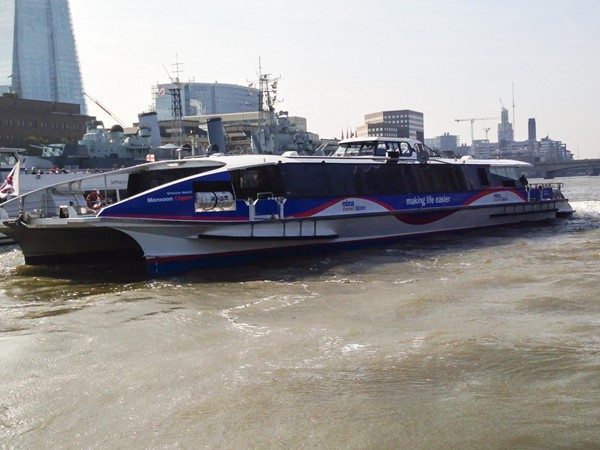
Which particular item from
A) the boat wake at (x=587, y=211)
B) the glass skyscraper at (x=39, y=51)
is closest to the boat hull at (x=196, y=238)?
the boat wake at (x=587, y=211)

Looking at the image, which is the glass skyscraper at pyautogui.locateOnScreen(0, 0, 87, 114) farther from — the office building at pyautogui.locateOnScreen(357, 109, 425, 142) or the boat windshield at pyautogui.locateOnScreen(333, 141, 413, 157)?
the boat windshield at pyautogui.locateOnScreen(333, 141, 413, 157)

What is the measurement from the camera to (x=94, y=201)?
19.3m

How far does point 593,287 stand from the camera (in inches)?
480

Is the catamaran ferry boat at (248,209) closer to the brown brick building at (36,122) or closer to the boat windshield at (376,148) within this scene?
the boat windshield at (376,148)

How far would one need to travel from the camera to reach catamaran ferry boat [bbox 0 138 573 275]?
1510 centimetres

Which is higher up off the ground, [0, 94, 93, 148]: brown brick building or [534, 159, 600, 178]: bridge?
[0, 94, 93, 148]: brown brick building

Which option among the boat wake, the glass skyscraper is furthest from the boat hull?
the glass skyscraper

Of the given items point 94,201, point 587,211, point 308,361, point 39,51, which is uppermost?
point 39,51

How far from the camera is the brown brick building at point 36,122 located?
3017 inches

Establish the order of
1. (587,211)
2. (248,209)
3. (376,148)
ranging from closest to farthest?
1. (248,209)
2. (376,148)
3. (587,211)

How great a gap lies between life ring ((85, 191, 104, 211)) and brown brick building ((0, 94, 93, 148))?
6042cm

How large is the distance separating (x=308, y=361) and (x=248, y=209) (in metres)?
8.48

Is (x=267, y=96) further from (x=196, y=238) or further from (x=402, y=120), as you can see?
(x=402, y=120)

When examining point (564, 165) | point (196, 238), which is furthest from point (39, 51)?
point (196, 238)
